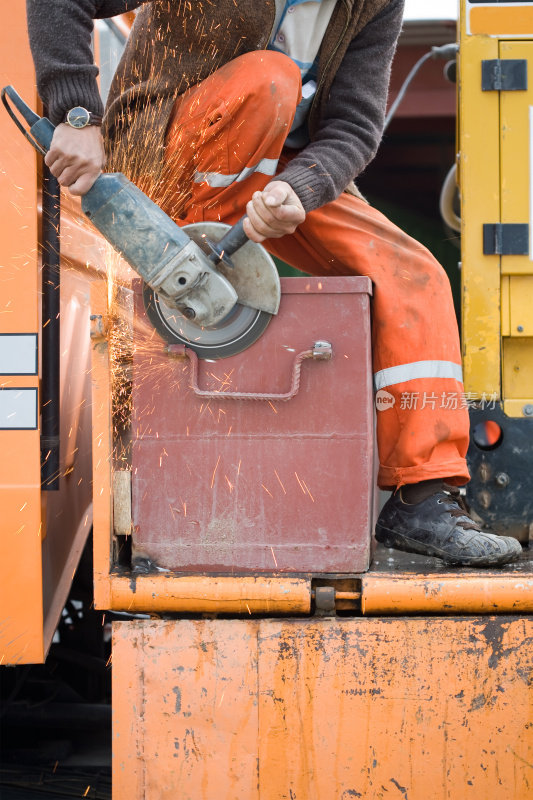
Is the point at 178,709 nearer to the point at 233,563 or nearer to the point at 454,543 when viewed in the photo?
the point at 233,563

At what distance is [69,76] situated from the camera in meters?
1.71

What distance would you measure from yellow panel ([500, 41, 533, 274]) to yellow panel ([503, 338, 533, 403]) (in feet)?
0.65

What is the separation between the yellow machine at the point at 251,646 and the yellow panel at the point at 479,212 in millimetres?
618

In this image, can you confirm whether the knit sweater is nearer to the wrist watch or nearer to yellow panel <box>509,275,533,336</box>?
the wrist watch

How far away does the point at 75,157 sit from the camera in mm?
1672

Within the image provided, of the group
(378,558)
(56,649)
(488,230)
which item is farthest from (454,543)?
(56,649)

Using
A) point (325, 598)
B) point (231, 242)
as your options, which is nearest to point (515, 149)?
point (231, 242)

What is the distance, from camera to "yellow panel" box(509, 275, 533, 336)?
2.26 m

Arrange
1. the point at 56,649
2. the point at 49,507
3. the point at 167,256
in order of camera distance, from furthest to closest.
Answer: the point at 56,649, the point at 49,507, the point at 167,256

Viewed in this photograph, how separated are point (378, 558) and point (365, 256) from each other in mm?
691

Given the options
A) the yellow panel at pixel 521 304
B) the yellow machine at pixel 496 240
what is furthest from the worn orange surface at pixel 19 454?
the yellow panel at pixel 521 304

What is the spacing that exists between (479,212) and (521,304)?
0.27 meters

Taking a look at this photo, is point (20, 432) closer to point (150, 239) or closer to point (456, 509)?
point (150, 239)

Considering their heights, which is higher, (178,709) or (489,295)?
(489,295)
